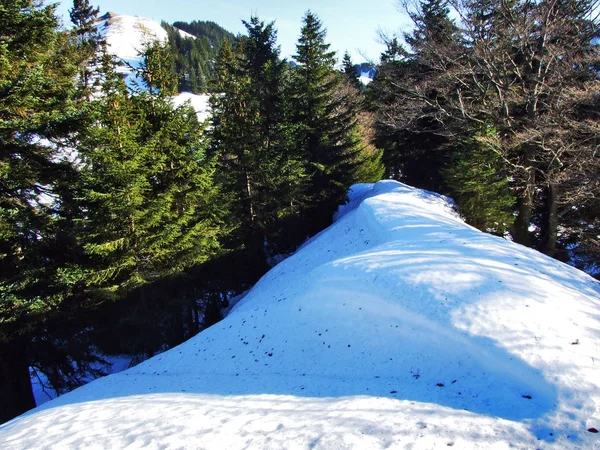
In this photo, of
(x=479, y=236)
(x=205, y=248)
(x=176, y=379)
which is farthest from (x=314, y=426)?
(x=205, y=248)

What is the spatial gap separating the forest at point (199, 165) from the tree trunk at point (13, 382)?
1.9 inches

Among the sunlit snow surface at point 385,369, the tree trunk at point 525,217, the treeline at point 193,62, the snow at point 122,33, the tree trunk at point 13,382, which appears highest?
the snow at point 122,33

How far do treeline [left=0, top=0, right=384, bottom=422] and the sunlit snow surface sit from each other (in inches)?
140

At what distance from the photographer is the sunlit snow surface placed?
14.5ft

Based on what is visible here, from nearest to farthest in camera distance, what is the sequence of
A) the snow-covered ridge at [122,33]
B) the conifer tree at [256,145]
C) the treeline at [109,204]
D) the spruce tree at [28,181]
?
the spruce tree at [28,181] → the treeline at [109,204] → the conifer tree at [256,145] → the snow-covered ridge at [122,33]

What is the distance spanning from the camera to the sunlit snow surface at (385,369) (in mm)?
4414

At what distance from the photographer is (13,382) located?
1053cm

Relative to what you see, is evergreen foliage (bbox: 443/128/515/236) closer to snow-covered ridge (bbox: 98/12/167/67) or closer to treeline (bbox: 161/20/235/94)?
treeline (bbox: 161/20/235/94)

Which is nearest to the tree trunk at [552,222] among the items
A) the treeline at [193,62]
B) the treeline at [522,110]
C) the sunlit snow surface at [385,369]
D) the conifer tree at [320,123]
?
the treeline at [522,110]

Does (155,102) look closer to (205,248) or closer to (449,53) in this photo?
(205,248)

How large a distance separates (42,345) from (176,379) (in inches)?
254

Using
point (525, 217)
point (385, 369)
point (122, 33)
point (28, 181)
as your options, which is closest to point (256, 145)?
point (28, 181)

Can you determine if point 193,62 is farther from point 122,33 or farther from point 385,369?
point 385,369

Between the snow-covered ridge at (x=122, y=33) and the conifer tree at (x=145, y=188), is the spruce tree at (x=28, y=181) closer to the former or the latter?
the conifer tree at (x=145, y=188)
